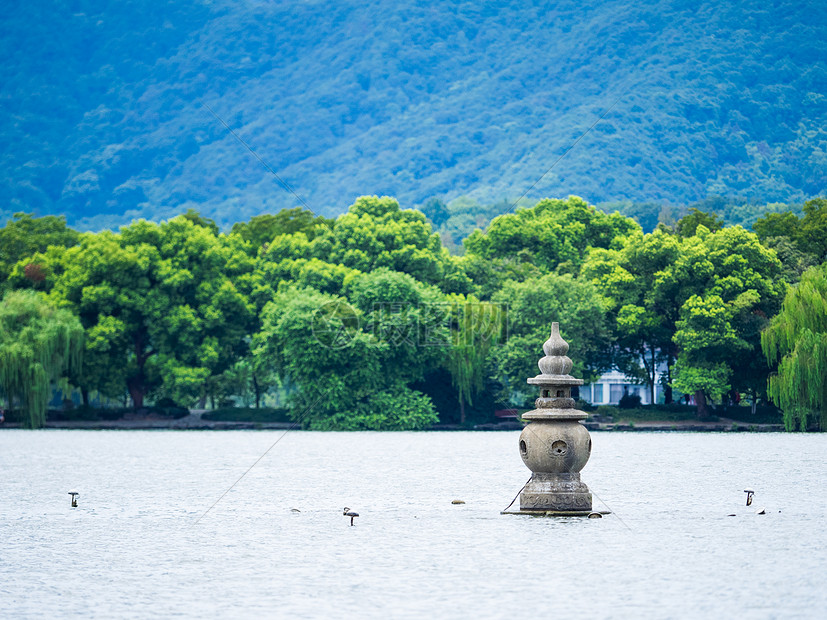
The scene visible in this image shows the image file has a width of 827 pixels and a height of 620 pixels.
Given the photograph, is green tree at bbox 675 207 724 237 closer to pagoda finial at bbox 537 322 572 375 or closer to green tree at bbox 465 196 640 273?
green tree at bbox 465 196 640 273

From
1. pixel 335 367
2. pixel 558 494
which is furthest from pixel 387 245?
pixel 558 494

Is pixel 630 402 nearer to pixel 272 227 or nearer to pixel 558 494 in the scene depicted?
pixel 272 227

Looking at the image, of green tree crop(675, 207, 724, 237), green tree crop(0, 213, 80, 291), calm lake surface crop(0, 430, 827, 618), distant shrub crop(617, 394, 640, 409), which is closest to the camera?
calm lake surface crop(0, 430, 827, 618)

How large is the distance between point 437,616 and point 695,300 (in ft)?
195

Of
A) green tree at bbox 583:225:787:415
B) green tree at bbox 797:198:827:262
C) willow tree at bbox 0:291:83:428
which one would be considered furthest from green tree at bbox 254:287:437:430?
green tree at bbox 797:198:827:262

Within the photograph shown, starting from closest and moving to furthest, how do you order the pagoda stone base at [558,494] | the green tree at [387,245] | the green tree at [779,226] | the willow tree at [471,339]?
1. the pagoda stone base at [558,494]
2. the willow tree at [471,339]
3. the green tree at [387,245]
4. the green tree at [779,226]

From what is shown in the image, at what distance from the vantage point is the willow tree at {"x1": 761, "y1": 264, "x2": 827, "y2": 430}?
60.2 metres

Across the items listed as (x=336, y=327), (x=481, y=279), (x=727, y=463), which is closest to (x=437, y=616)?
(x=727, y=463)

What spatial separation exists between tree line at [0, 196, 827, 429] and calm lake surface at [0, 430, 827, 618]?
33131 mm

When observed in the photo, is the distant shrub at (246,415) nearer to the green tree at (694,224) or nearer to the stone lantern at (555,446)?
the green tree at (694,224)

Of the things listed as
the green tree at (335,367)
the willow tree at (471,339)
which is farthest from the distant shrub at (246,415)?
the willow tree at (471,339)

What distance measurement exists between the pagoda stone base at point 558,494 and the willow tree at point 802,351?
40.9 meters

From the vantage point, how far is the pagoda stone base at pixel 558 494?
22.6 m

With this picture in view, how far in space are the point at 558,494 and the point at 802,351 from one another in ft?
137
